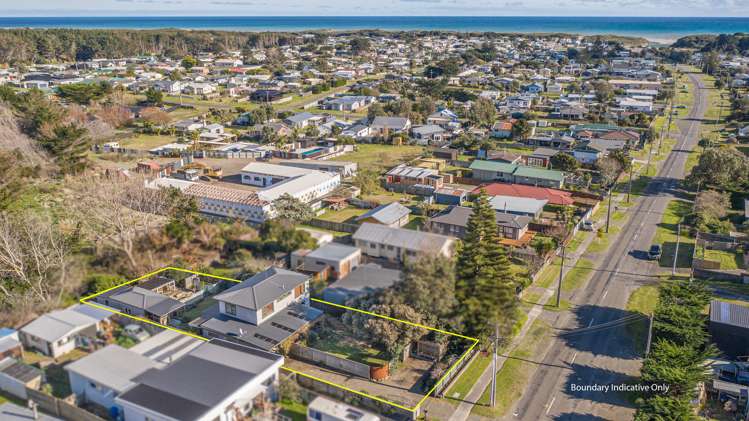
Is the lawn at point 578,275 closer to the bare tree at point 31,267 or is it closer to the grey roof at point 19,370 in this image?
the grey roof at point 19,370

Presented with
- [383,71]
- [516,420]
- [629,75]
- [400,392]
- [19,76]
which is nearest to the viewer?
[516,420]

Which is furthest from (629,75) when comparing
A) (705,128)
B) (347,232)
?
(347,232)

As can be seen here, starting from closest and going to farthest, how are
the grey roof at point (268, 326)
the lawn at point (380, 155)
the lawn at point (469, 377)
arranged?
the lawn at point (469, 377)
the grey roof at point (268, 326)
the lawn at point (380, 155)

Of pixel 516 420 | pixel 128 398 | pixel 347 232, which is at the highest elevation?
pixel 347 232

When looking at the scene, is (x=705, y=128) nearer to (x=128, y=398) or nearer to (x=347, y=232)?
(x=347, y=232)

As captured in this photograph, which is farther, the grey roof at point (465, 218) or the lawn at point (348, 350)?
the grey roof at point (465, 218)

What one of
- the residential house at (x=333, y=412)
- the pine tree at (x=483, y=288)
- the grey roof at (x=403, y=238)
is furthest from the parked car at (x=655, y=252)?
the residential house at (x=333, y=412)

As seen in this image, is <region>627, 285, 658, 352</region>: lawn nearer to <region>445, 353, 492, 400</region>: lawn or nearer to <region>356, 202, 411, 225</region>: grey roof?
<region>445, 353, 492, 400</region>: lawn
